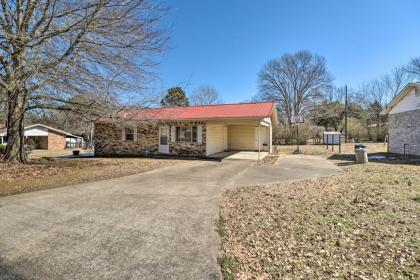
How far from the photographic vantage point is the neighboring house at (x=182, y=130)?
41.3 ft

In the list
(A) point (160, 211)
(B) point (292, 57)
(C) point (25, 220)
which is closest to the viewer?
(C) point (25, 220)

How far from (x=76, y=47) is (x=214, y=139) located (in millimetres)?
9591

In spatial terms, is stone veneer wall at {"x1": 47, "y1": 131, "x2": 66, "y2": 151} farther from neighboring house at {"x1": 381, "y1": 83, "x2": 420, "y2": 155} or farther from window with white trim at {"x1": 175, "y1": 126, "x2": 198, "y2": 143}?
neighboring house at {"x1": 381, "y1": 83, "x2": 420, "y2": 155}

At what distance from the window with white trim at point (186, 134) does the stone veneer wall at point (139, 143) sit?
0.76ft

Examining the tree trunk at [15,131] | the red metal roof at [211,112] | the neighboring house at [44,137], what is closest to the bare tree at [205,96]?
the red metal roof at [211,112]

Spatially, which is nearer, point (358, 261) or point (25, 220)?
point (358, 261)

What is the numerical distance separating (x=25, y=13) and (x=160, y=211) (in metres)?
7.09

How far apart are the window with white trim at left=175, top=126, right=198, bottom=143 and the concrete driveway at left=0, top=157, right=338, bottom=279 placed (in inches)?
314

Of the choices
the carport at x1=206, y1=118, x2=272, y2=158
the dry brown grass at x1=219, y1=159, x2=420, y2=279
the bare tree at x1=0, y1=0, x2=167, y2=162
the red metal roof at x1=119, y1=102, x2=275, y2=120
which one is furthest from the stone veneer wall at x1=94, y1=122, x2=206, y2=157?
the dry brown grass at x1=219, y1=159, x2=420, y2=279

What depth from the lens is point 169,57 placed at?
831cm

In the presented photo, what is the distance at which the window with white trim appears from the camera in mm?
13867

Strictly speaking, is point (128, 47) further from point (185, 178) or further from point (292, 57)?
point (292, 57)

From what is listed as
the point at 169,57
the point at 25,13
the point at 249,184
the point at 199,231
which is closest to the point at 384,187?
the point at 249,184

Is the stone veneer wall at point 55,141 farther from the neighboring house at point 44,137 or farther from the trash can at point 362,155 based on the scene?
the trash can at point 362,155
